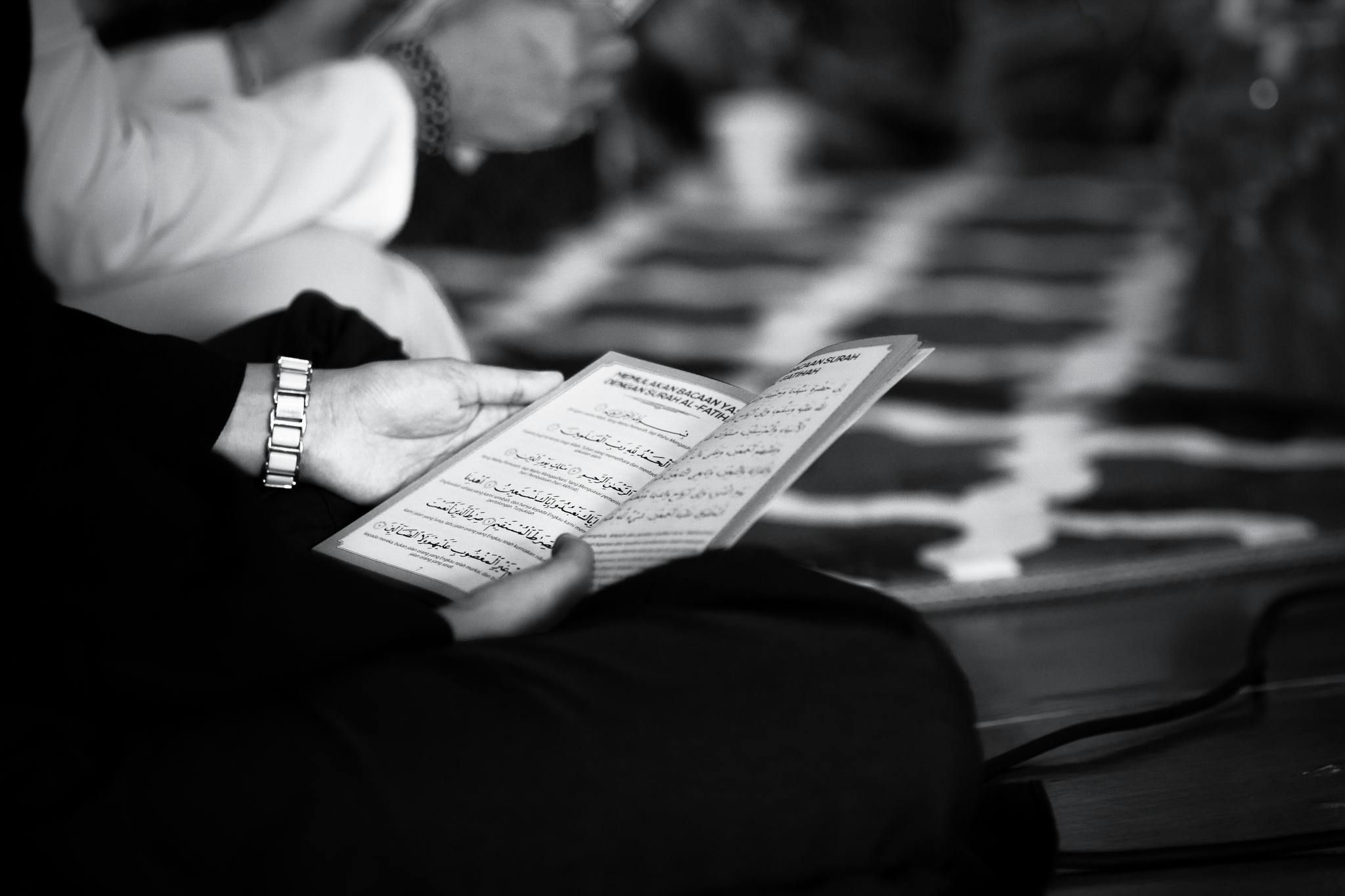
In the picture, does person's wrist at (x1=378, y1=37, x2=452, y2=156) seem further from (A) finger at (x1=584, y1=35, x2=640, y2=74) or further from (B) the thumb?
(B) the thumb

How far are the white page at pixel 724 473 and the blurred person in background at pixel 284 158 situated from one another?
43cm

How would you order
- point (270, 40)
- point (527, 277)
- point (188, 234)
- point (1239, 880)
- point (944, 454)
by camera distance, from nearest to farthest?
point (1239, 880) < point (188, 234) < point (270, 40) < point (944, 454) < point (527, 277)

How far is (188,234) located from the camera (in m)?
0.99

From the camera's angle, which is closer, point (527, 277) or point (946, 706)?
point (946, 706)

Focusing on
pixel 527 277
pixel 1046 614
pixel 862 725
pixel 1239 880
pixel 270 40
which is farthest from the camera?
pixel 527 277

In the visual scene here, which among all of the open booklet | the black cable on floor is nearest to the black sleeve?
the open booklet

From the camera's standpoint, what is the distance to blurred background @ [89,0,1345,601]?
140 centimetres

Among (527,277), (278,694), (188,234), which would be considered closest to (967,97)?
(527,277)

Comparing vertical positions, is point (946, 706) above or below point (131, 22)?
below

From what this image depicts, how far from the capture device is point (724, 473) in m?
0.65

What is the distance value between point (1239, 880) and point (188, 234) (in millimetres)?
Answer: 849

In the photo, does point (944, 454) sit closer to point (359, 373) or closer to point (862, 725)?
point (359, 373)

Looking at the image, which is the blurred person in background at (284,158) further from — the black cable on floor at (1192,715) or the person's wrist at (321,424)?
the black cable on floor at (1192,715)

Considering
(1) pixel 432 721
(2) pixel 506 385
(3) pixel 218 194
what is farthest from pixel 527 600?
(3) pixel 218 194
